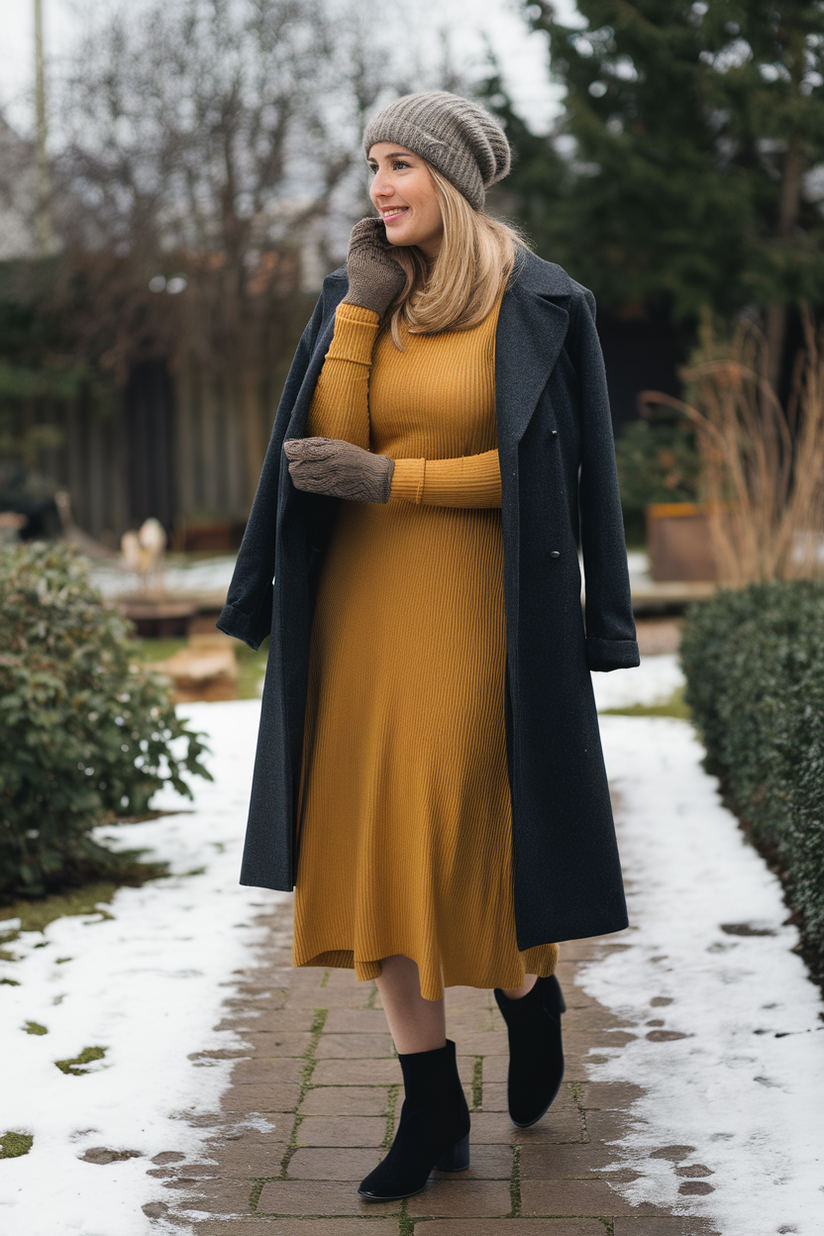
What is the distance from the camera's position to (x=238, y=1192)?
84.3 inches

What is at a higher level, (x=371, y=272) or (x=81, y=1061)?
(x=371, y=272)

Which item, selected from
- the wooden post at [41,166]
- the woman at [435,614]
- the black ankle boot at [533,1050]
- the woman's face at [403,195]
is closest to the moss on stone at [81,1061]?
the woman at [435,614]

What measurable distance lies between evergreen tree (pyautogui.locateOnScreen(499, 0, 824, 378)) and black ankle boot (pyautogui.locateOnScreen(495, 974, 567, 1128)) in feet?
31.6

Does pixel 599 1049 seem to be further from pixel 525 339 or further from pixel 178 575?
pixel 178 575

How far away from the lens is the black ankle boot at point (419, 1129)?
212 centimetres

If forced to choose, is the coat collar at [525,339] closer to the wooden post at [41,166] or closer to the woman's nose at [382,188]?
the woman's nose at [382,188]

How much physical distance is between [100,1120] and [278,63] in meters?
12.0

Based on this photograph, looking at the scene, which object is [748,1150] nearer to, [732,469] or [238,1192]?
[238,1192]

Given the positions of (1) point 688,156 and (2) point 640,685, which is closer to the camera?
(2) point 640,685

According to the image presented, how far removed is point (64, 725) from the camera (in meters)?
3.62

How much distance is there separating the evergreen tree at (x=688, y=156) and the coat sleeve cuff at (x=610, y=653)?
31.1 ft

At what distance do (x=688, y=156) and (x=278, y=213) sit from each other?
4.24 metres

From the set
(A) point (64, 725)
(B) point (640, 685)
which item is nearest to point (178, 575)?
(B) point (640, 685)

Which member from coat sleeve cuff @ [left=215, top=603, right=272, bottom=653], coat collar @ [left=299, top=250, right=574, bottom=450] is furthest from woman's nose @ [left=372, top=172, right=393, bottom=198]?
Answer: coat sleeve cuff @ [left=215, top=603, right=272, bottom=653]
